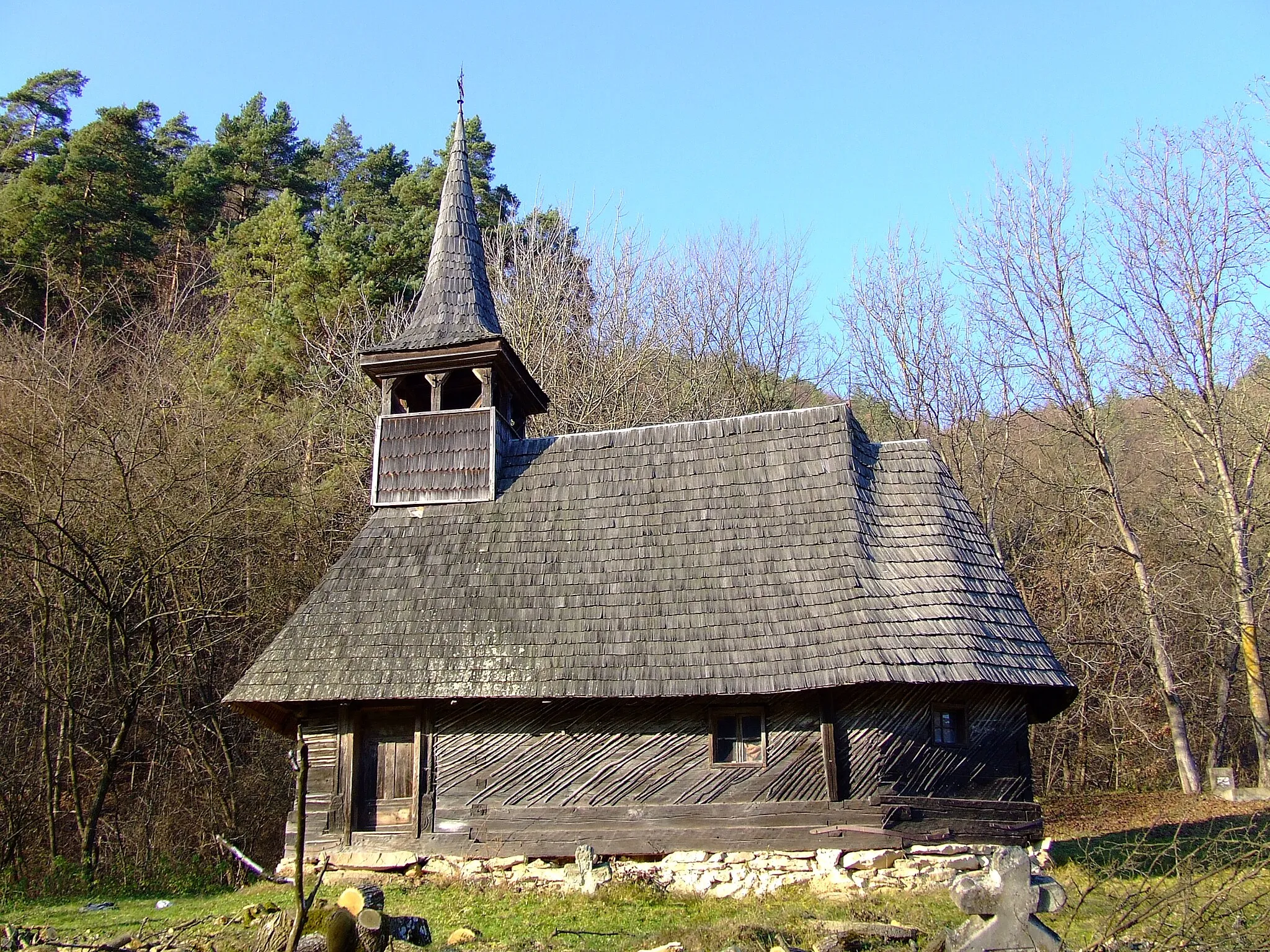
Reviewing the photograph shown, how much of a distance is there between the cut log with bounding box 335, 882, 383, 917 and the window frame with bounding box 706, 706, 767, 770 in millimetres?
4215

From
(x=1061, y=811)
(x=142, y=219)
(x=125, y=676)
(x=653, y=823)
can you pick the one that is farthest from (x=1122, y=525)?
(x=142, y=219)

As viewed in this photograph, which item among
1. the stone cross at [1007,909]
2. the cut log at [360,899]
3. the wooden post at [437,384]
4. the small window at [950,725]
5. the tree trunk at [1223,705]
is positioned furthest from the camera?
the tree trunk at [1223,705]

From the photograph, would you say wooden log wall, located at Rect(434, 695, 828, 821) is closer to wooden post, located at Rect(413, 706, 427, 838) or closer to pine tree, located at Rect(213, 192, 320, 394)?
wooden post, located at Rect(413, 706, 427, 838)

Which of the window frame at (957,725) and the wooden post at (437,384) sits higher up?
the wooden post at (437,384)

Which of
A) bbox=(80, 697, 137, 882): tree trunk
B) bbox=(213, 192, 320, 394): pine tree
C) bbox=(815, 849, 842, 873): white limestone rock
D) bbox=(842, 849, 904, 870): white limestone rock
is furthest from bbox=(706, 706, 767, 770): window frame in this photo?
bbox=(213, 192, 320, 394): pine tree

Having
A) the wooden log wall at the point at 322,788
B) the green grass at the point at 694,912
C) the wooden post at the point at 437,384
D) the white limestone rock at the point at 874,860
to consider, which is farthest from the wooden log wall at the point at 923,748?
the wooden post at the point at 437,384

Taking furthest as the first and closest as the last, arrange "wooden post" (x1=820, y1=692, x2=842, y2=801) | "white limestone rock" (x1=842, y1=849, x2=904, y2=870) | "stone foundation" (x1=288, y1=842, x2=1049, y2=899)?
"wooden post" (x1=820, y1=692, x2=842, y2=801) → "white limestone rock" (x1=842, y1=849, x2=904, y2=870) → "stone foundation" (x1=288, y1=842, x2=1049, y2=899)

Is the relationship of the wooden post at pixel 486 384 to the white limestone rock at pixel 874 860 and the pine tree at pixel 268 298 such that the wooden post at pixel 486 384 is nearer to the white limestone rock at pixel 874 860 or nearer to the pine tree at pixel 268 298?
the white limestone rock at pixel 874 860

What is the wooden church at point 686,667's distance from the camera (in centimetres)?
1092

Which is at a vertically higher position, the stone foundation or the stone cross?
the stone cross

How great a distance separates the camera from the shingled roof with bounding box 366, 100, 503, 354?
15.0 m

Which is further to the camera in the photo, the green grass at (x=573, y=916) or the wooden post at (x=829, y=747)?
the wooden post at (x=829, y=747)

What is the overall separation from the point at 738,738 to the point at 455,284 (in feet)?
28.1

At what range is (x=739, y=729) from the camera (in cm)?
1141
